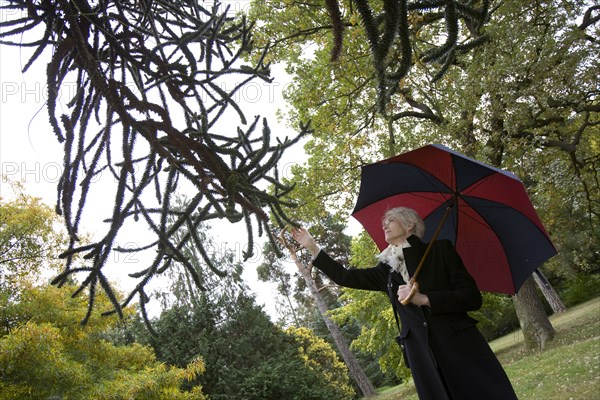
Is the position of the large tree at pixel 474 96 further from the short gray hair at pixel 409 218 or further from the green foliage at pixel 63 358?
the green foliage at pixel 63 358

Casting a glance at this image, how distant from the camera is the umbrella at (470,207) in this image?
2.78 metres

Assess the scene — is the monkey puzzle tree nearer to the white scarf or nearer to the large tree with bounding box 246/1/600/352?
the white scarf

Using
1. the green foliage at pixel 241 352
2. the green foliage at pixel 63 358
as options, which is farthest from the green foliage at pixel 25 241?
the green foliage at pixel 241 352

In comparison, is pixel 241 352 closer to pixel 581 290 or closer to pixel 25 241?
pixel 25 241

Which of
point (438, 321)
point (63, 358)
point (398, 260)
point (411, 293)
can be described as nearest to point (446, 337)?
point (438, 321)

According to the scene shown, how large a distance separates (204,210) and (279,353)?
13.5m

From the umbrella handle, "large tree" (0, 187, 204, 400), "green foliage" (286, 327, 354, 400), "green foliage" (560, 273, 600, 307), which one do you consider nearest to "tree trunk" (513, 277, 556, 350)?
"green foliage" (286, 327, 354, 400)

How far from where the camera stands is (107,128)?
2.04 metres

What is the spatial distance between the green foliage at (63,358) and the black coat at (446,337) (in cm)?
566

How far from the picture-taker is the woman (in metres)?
2.25

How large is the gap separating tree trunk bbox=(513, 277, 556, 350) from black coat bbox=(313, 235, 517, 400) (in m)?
11.0

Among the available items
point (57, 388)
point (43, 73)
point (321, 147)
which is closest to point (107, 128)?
point (43, 73)

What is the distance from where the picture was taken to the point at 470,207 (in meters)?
2.96

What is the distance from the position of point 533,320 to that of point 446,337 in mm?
11654
